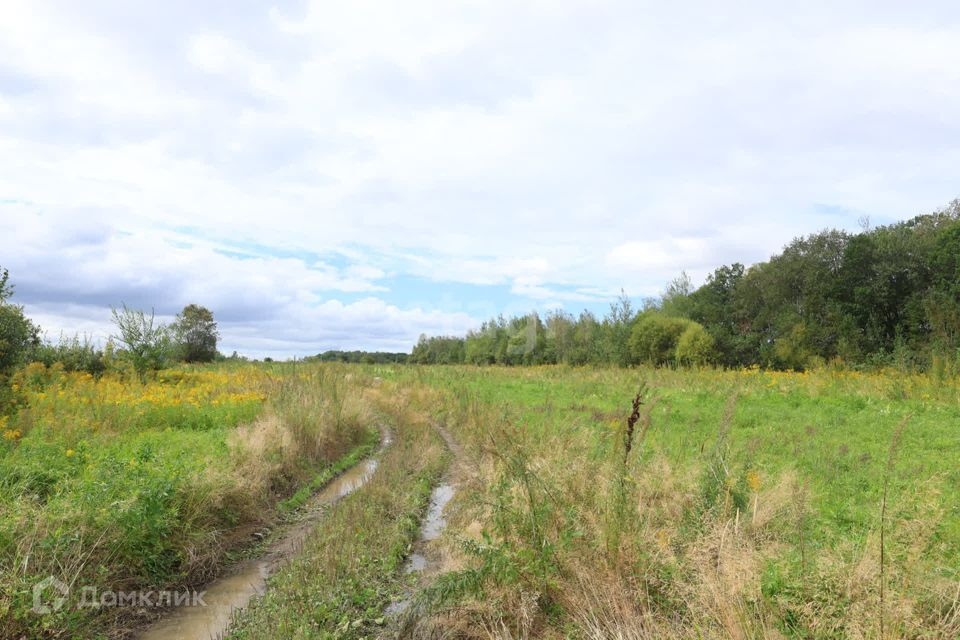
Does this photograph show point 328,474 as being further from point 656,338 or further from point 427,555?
point 656,338

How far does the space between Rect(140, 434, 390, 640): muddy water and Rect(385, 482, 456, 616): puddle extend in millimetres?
1322

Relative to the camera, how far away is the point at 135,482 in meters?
5.57

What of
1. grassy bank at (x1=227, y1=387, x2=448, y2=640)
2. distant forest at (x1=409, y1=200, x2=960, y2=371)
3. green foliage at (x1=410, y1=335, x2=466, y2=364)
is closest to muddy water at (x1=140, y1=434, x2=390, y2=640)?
grassy bank at (x1=227, y1=387, x2=448, y2=640)

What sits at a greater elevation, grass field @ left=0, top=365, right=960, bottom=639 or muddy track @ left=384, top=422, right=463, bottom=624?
grass field @ left=0, top=365, right=960, bottom=639

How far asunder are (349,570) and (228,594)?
117cm

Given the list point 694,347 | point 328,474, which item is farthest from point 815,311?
point 328,474

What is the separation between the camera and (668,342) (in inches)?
1521

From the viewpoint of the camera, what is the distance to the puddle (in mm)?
4745

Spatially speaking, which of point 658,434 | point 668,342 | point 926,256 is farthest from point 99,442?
point 926,256

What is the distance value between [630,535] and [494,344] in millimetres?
60175

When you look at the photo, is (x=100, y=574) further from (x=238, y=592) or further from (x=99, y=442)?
(x=99, y=442)

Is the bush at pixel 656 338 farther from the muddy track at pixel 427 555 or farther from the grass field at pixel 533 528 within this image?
the muddy track at pixel 427 555

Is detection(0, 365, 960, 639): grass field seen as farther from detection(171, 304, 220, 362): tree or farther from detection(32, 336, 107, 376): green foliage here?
detection(171, 304, 220, 362): tree

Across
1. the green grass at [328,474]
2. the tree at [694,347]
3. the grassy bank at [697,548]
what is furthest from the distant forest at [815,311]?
the grassy bank at [697,548]
